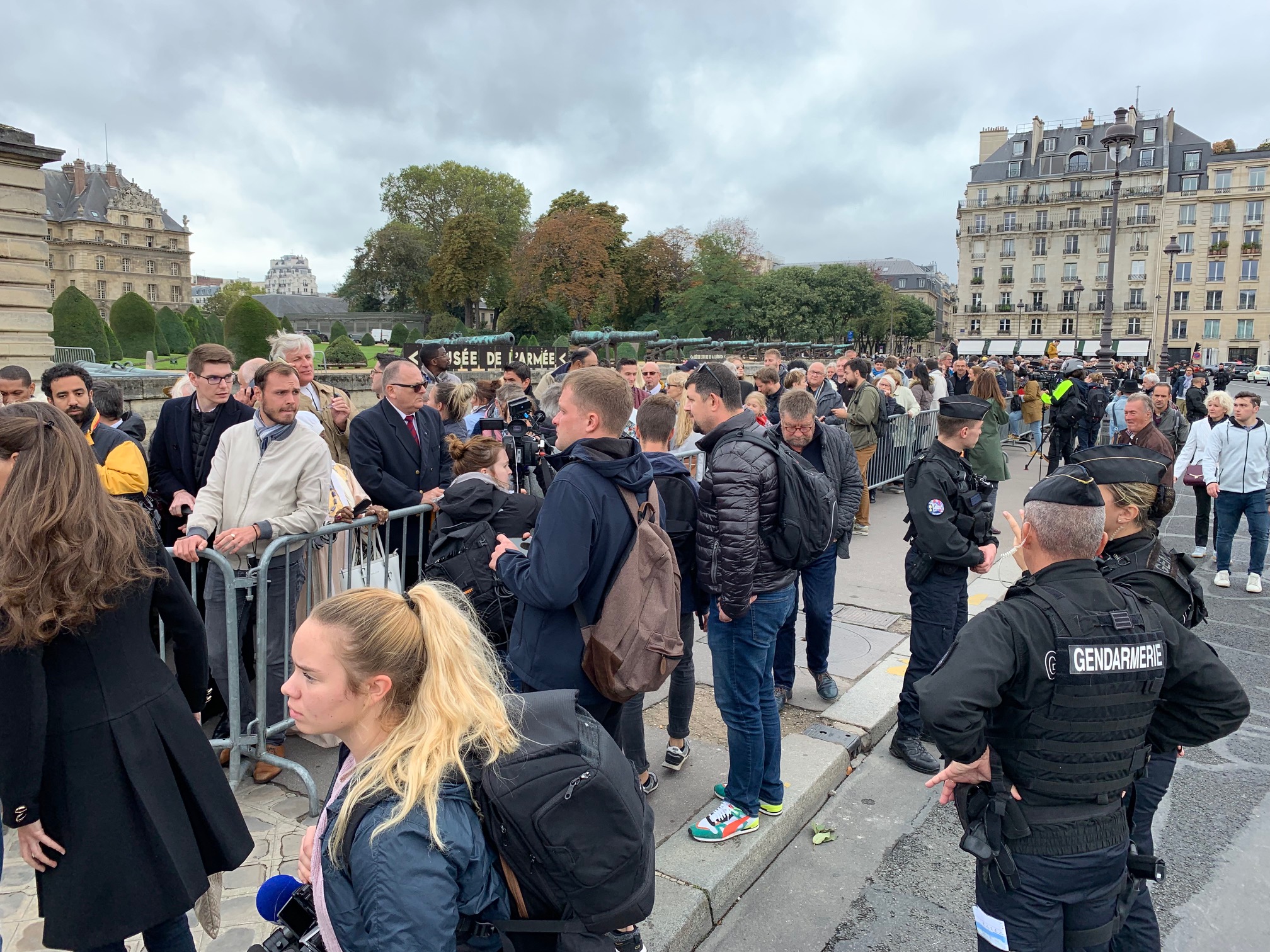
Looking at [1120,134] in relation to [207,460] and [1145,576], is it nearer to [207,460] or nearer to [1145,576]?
[1145,576]

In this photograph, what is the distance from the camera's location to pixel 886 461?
11.9 meters

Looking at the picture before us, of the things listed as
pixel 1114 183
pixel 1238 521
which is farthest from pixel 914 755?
pixel 1114 183

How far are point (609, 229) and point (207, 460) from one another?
2211 inches

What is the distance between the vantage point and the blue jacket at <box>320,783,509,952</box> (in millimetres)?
1516

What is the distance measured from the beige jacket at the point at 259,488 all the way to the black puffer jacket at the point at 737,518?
2.06 metres

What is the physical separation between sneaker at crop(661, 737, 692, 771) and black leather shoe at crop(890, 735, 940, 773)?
1.34m

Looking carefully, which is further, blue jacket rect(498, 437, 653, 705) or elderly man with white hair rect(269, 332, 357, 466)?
elderly man with white hair rect(269, 332, 357, 466)

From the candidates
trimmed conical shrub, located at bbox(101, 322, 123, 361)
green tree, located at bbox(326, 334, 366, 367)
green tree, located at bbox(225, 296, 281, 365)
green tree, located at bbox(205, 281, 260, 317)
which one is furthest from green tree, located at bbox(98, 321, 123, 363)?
green tree, located at bbox(205, 281, 260, 317)

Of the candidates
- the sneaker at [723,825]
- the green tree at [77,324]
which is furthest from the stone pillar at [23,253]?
the sneaker at [723,825]

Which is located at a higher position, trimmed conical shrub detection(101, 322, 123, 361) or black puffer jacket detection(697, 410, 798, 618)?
trimmed conical shrub detection(101, 322, 123, 361)

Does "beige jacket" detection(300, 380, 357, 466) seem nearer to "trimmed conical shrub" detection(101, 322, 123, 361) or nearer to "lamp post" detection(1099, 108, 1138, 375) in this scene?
"lamp post" detection(1099, 108, 1138, 375)

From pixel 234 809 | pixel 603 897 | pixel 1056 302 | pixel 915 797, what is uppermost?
pixel 1056 302

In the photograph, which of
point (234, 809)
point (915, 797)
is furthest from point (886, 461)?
point (234, 809)

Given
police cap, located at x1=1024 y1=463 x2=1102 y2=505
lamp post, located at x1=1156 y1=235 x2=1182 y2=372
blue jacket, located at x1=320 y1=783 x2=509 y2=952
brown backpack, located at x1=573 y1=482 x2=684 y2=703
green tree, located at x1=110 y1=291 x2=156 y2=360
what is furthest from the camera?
lamp post, located at x1=1156 y1=235 x2=1182 y2=372
